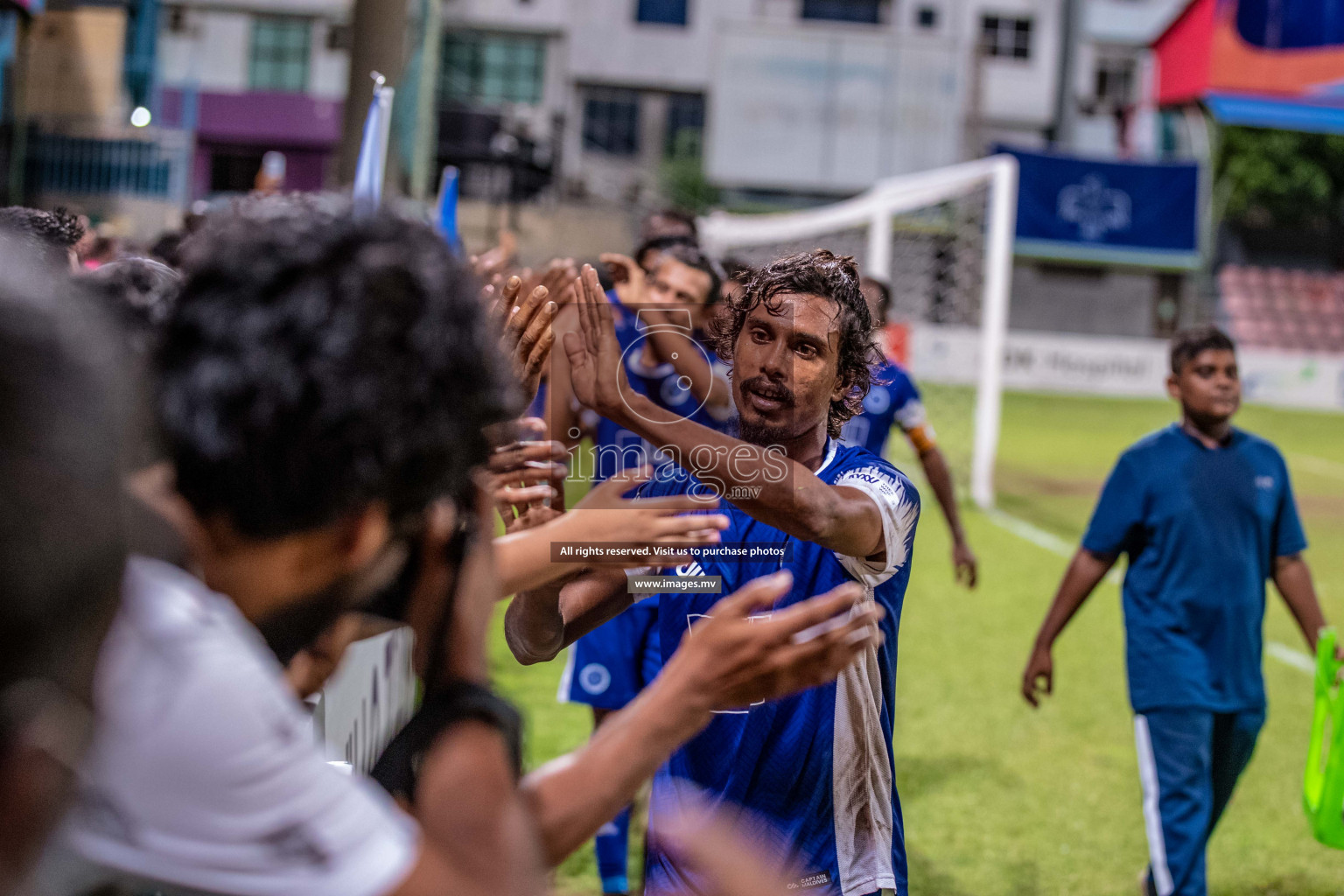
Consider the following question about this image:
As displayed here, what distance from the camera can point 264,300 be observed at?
122cm

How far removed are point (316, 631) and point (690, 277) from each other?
11.7 feet

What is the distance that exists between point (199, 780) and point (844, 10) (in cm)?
4688

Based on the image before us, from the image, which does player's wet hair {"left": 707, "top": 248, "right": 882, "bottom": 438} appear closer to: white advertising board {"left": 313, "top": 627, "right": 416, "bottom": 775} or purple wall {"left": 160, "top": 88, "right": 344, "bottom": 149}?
white advertising board {"left": 313, "top": 627, "right": 416, "bottom": 775}

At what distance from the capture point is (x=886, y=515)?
94.0 inches

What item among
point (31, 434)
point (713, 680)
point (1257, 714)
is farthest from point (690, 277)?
point (31, 434)

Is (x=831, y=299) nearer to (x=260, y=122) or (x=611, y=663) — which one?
(x=611, y=663)

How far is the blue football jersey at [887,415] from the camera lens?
657cm

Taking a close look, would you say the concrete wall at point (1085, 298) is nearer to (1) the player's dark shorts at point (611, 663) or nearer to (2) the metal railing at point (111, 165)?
(2) the metal railing at point (111, 165)

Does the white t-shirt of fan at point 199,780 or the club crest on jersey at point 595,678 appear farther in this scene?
the club crest on jersey at point 595,678

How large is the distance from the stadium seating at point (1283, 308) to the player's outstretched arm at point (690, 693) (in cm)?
3605

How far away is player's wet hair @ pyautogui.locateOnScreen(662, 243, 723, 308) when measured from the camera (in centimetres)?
493

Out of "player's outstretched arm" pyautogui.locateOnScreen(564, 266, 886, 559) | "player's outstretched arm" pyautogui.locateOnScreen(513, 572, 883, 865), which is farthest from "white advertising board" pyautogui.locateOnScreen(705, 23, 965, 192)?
"player's outstretched arm" pyautogui.locateOnScreen(513, 572, 883, 865)

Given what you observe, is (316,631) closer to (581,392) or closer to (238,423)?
(238,423)

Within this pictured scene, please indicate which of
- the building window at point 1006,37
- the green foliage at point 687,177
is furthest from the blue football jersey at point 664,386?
the building window at point 1006,37
